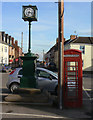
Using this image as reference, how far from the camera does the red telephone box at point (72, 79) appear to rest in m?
7.27

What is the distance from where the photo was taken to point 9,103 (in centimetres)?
759

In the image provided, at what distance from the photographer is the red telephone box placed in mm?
7273

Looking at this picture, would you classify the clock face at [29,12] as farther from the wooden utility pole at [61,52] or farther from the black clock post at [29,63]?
the wooden utility pole at [61,52]

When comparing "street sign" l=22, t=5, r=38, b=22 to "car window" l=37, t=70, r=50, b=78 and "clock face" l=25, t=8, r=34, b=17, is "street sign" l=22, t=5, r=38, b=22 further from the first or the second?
"car window" l=37, t=70, r=50, b=78

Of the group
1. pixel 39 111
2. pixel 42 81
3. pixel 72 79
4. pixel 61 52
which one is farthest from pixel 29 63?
pixel 39 111

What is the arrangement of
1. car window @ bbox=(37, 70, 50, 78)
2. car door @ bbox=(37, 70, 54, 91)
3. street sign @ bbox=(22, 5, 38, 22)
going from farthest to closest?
car window @ bbox=(37, 70, 50, 78)
car door @ bbox=(37, 70, 54, 91)
street sign @ bbox=(22, 5, 38, 22)

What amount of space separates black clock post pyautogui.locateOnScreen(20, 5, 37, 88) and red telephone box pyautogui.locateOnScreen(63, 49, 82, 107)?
1.67 m

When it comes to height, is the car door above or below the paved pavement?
above

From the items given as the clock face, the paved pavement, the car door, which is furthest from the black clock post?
the car door

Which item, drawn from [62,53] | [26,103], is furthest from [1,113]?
[62,53]

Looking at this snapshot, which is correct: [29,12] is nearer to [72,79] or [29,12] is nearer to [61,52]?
[61,52]

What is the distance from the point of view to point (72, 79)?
23.9 feet

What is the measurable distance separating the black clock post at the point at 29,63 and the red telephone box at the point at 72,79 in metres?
1.67

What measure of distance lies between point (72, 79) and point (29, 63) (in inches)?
88.9
